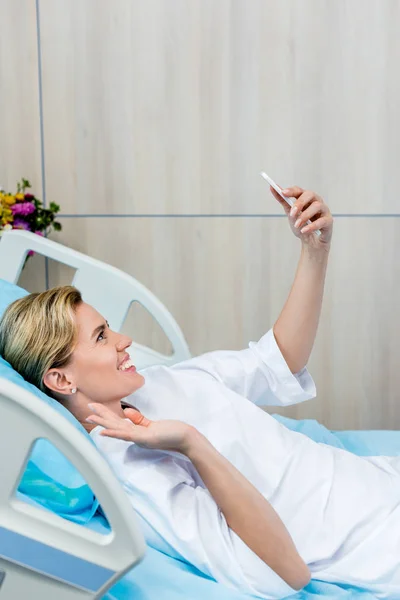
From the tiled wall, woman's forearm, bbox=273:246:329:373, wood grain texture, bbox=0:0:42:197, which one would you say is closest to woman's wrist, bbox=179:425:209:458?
woman's forearm, bbox=273:246:329:373

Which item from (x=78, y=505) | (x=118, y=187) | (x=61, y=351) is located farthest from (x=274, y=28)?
(x=78, y=505)

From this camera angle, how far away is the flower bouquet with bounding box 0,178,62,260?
2477mm

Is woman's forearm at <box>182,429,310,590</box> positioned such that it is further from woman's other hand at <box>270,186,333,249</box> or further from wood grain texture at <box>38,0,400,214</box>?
wood grain texture at <box>38,0,400,214</box>

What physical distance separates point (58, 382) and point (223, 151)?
148 cm

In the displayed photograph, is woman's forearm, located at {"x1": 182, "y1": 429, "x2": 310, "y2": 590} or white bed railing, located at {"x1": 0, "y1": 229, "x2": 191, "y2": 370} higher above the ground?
white bed railing, located at {"x1": 0, "y1": 229, "x2": 191, "y2": 370}

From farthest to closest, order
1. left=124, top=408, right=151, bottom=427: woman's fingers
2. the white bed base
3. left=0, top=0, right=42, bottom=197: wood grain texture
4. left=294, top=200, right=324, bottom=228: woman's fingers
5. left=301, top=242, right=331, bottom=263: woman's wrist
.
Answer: left=0, top=0, right=42, bottom=197: wood grain texture, left=301, top=242, right=331, bottom=263: woman's wrist, left=294, top=200, right=324, bottom=228: woman's fingers, left=124, top=408, right=151, bottom=427: woman's fingers, the white bed base

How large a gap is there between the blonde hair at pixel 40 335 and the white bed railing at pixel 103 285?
0.57 meters

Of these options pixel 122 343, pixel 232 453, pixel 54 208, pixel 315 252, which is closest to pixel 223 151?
pixel 54 208

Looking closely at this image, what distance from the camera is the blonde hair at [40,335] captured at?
1439 mm

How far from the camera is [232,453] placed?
4.66 ft

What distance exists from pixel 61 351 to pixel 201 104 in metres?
1.51

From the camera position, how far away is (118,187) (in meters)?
2.77

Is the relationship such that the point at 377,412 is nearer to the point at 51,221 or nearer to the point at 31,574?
the point at 51,221

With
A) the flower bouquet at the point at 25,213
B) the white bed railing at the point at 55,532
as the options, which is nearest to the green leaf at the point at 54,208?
the flower bouquet at the point at 25,213
